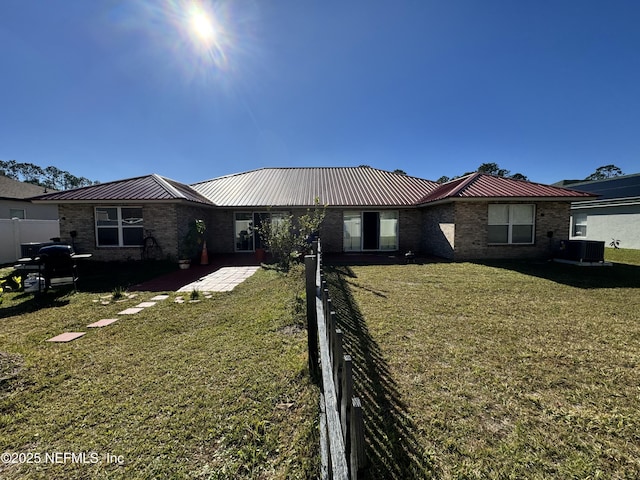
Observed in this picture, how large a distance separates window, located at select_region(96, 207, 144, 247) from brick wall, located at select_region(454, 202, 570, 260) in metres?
14.1

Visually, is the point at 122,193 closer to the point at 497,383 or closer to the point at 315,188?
the point at 315,188

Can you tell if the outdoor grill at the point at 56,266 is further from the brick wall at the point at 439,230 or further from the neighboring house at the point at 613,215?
the neighboring house at the point at 613,215

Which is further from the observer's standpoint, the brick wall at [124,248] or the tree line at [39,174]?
the tree line at [39,174]

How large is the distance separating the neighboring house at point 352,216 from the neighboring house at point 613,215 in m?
6.92

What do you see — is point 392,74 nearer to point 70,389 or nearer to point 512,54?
point 512,54

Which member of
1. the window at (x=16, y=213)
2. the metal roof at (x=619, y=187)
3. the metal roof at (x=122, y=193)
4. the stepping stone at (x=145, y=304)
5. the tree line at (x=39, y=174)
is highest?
the tree line at (x=39, y=174)

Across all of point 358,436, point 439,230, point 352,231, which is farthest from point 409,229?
point 358,436

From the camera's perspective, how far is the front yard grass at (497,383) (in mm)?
2002

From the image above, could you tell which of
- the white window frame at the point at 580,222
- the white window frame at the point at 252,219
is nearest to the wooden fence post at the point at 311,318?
the white window frame at the point at 252,219

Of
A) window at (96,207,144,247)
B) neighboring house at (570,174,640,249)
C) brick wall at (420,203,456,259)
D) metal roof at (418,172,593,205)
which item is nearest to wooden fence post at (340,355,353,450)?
metal roof at (418,172,593,205)

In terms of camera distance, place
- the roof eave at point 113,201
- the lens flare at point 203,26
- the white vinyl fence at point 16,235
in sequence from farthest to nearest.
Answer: the white vinyl fence at point 16,235 < the roof eave at point 113,201 < the lens flare at point 203,26

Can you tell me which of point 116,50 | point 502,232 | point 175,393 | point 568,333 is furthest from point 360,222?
point 175,393

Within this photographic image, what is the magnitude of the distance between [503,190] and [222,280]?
12223 mm

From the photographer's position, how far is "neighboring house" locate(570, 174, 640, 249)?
1586cm
